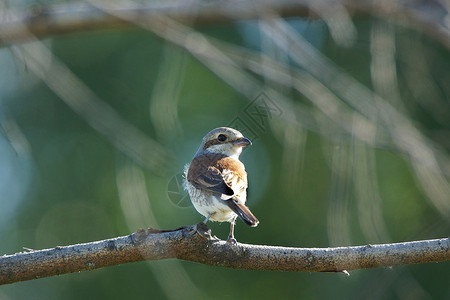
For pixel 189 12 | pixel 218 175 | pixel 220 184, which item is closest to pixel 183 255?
pixel 220 184

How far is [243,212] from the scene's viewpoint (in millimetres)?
3396

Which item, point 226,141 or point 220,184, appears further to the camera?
point 226,141

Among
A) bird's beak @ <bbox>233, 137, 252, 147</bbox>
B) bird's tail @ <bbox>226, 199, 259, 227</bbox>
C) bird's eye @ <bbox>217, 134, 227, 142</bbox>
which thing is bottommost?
bird's tail @ <bbox>226, 199, 259, 227</bbox>

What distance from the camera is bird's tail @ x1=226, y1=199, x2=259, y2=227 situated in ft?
10.6

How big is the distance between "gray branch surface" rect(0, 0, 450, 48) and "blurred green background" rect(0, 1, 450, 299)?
4.6 inches

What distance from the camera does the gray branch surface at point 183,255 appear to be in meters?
2.56

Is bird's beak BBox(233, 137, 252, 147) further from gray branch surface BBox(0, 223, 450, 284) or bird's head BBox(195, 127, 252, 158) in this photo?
→ gray branch surface BBox(0, 223, 450, 284)

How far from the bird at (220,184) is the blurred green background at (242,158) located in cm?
30

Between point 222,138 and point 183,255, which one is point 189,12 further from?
point 183,255

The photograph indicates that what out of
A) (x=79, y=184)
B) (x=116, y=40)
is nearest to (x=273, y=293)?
(x=79, y=184)

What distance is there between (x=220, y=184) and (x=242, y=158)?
2077 millimetres

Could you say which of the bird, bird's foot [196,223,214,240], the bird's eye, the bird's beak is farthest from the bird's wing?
bird's foot [196,223,214,240]

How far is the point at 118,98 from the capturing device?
26.0 feet

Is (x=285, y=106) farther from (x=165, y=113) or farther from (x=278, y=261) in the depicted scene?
(x=278, y=261)
